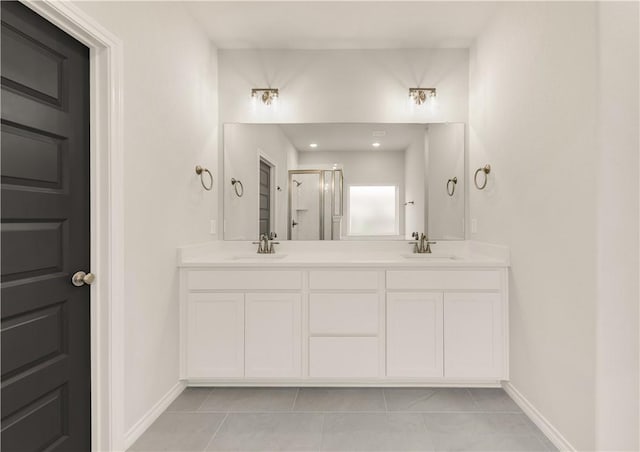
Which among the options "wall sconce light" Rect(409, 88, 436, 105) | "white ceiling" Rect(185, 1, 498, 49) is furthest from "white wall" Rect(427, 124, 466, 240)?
"white ceiling" Rect(185, 1, 498, 49)

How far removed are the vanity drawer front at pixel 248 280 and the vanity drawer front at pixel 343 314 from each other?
171 mm

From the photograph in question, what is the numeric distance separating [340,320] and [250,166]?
1.46 meters

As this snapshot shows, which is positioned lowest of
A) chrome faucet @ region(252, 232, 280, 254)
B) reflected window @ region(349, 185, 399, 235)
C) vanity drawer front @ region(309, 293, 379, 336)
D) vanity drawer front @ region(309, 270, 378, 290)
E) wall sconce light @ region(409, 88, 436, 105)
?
vanity drawer front @ region(309, 293, 379, 336)

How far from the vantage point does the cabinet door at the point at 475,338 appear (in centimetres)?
224

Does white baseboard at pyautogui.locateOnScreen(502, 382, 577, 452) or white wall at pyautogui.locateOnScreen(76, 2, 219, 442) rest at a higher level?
white wall at pyautogui.locateOnScreen(76, 2, 219, 442)

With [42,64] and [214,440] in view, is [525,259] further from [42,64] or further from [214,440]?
[42,64]

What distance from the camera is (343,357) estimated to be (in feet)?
7.46

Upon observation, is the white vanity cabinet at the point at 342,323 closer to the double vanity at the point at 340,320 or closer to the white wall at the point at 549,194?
the double vanity at the point at 340,320

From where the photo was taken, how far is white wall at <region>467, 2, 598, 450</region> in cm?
153

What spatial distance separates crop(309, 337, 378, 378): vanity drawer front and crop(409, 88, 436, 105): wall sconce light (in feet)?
6.24

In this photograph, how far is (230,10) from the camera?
2.41m

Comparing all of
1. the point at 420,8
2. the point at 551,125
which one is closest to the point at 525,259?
the point at 551,125

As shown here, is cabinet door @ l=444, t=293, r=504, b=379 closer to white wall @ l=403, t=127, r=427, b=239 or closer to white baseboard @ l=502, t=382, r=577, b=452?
white baseboard @ l=502, t=382, r=577, b=452

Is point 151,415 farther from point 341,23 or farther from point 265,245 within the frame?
point 341,23
